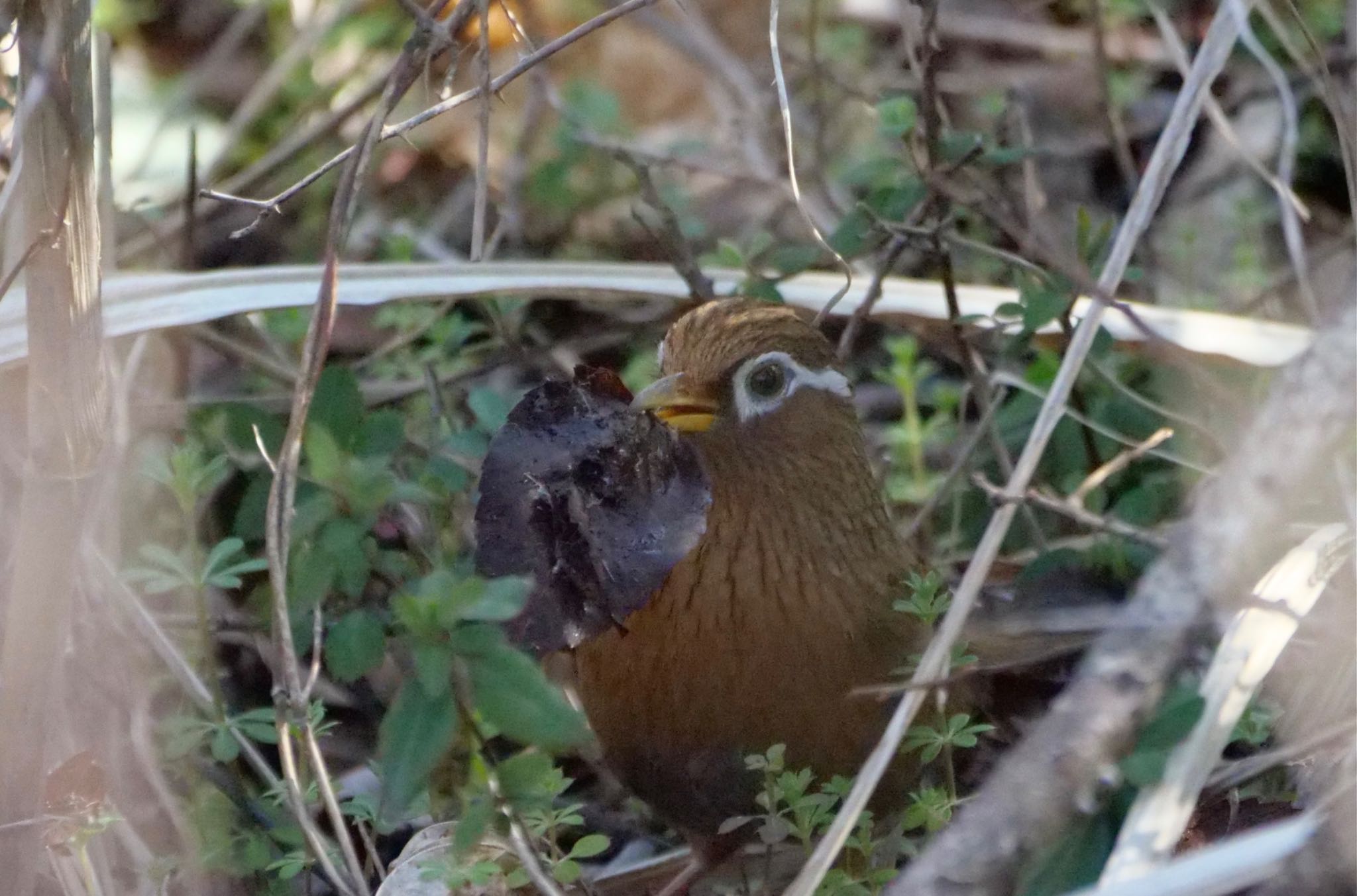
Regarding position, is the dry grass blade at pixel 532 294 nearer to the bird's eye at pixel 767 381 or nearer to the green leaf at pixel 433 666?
the bird's eye at pixel 767 381

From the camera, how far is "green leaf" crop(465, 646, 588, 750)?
1.78 meters

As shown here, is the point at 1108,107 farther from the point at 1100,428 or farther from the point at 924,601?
the point at 924,601

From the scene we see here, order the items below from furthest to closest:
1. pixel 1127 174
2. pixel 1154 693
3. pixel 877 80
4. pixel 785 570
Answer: pixel 877 80
pixel 1127 174
pixel 785 570
pixel 1154 693

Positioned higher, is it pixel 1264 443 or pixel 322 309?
pixel 322 309

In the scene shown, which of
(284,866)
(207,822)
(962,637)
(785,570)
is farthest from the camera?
(962,637)

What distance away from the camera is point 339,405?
8.75ft

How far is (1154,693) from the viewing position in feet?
6.59

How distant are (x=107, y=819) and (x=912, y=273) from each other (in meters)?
2.86

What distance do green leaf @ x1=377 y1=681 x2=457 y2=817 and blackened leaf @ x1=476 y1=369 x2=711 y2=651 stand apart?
48 cm

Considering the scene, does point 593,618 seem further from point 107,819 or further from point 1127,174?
point 1127,174

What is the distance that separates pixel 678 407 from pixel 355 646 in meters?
0.75

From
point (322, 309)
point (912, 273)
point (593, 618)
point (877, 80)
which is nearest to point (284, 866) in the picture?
point (593, 618)

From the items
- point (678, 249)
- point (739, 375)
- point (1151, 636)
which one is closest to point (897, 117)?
point (678, 249)

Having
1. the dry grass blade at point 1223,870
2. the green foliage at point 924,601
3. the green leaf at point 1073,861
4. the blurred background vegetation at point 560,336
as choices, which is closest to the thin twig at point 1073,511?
the blurred background vegetation at point 560,336
